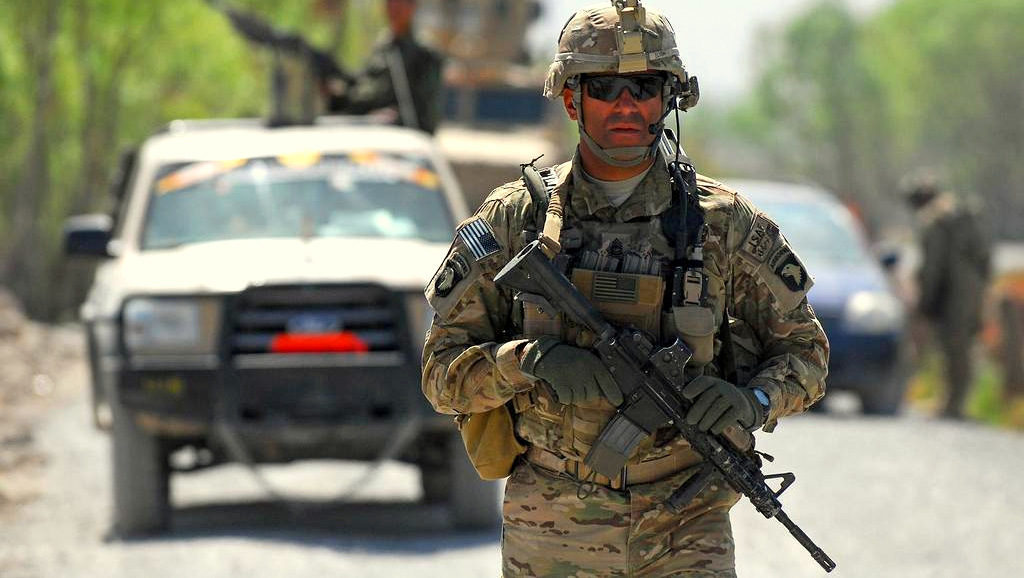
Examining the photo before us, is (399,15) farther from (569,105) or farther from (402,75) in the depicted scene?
(569,105)

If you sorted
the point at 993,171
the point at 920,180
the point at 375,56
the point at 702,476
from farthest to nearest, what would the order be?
the point at 993,171
the point at 920,180
the point at 375,56
the point at 702,476

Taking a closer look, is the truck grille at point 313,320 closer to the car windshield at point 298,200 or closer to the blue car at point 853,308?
the car windshield at point 298,200

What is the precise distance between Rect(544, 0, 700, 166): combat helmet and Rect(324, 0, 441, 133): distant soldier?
6.88 metres

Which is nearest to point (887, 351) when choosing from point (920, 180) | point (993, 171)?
point (920, 180)

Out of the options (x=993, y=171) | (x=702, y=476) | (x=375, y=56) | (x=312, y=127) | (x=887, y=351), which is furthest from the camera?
(x=993, y=171)

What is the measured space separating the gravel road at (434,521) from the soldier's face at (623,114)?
386 centimetres

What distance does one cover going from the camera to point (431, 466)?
943 centimetres

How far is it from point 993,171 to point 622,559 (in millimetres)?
79418

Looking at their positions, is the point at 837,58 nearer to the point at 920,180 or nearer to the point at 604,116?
the point at 920,180

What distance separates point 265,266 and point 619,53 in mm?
4642

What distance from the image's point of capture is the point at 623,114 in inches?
167

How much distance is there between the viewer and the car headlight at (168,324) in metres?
8.51

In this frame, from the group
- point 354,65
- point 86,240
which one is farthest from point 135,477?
point 354,65

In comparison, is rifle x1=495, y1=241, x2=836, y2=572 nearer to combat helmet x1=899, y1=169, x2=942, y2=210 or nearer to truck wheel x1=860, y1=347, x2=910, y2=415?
truck wheel x1=860, y1=347, x2=910, y2=415
